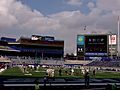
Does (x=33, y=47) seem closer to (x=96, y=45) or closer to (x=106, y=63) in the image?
(x=96, y=45)

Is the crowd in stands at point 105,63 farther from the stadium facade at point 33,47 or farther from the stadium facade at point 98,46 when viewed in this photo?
the stadium facade at point 33,47

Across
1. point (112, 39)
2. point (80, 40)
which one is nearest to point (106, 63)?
point (112, 39)

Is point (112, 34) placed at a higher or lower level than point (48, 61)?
higher

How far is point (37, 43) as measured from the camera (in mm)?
138250

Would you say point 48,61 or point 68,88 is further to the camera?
point 48,61

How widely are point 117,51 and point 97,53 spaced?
24.4 ft

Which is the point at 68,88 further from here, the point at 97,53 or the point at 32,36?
the point at 32,36

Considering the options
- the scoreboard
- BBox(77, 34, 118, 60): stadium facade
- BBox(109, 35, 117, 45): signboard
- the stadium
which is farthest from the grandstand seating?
BBox(109, 35, 117, 45): signboard

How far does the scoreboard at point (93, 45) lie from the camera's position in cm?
10706

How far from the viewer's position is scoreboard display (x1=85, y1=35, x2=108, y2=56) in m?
107

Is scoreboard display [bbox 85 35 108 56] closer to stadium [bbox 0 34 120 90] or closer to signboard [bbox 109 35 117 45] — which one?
stadium [bbox 0 34 120 90]

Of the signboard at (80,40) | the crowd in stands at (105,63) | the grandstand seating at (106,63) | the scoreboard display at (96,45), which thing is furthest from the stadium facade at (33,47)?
the grandstand seating at (106,63)

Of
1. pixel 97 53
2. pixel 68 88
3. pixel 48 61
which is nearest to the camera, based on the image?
pixel 68 88

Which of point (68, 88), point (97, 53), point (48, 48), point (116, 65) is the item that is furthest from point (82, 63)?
point (68, 88)
